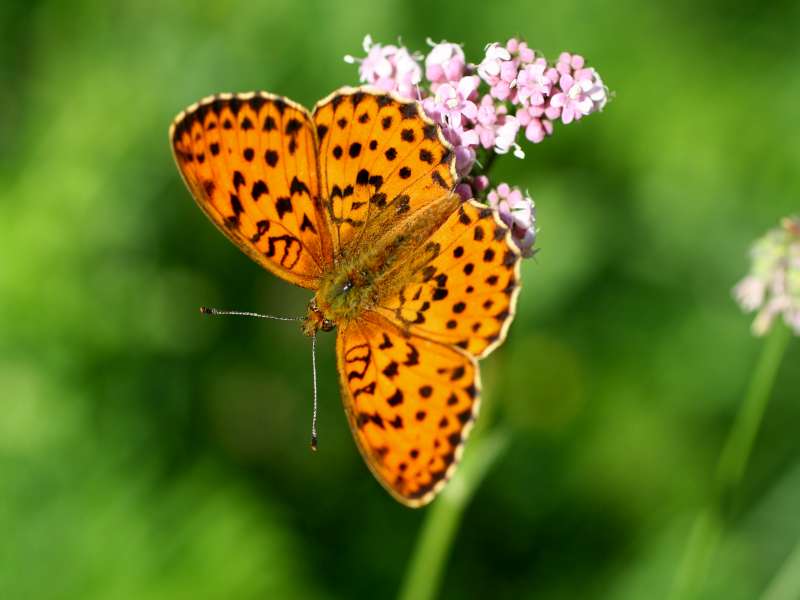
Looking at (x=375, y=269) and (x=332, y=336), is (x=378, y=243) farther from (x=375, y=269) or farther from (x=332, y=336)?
(x=332, y=336)

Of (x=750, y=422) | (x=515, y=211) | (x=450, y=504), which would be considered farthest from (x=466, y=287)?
(x=750, y=422)

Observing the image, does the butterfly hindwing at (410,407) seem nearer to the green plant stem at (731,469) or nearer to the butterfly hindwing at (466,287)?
the butterfly hindwing at (466,287)

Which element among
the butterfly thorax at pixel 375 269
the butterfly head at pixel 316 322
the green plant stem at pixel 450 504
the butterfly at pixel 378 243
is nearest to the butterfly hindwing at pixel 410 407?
the butterfly at pixel 378 243

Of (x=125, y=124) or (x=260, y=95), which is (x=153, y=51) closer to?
(x=125, y=124)

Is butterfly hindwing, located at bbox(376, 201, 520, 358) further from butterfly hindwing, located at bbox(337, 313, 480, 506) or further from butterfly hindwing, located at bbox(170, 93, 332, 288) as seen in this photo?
butterfly hindwing, located at bbox(170, 93, 332, 288)

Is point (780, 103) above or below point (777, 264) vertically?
above

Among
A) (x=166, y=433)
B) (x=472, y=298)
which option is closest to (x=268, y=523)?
(x=166, y=433)

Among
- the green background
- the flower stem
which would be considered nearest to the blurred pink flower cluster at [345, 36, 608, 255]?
the flower stem
